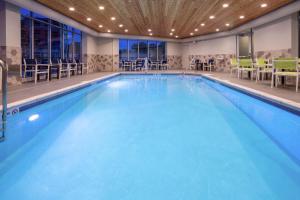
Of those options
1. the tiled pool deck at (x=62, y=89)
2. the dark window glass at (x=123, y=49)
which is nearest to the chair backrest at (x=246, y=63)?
the tiled pool deck at (x=62, y=89)

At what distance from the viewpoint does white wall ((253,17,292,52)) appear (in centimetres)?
942

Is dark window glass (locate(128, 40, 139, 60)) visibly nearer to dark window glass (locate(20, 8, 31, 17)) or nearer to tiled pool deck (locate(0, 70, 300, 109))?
dark window glass (locate(20, 8, 31, 17))

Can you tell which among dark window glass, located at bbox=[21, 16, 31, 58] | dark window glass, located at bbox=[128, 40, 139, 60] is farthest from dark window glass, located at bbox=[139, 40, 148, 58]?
dark window glass, located at bbox=[21, 16, 31, 58]

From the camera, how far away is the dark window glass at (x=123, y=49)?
760 inches

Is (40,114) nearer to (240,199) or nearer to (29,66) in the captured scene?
(240,199)

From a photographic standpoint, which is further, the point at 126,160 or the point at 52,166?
the point at 126,160

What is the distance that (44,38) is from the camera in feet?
34.6

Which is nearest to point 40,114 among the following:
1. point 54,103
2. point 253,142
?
point 54,103

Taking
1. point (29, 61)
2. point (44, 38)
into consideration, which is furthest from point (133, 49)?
point (29, 61)

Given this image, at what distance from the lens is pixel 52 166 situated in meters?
2.36

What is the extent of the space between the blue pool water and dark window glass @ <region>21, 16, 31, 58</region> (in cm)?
497

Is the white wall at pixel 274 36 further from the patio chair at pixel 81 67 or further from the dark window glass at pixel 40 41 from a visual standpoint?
the dark window glass at pixel 40 41

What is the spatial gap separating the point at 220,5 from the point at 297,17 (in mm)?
2718

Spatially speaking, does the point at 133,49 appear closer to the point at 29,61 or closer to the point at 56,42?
the point at 56,42
